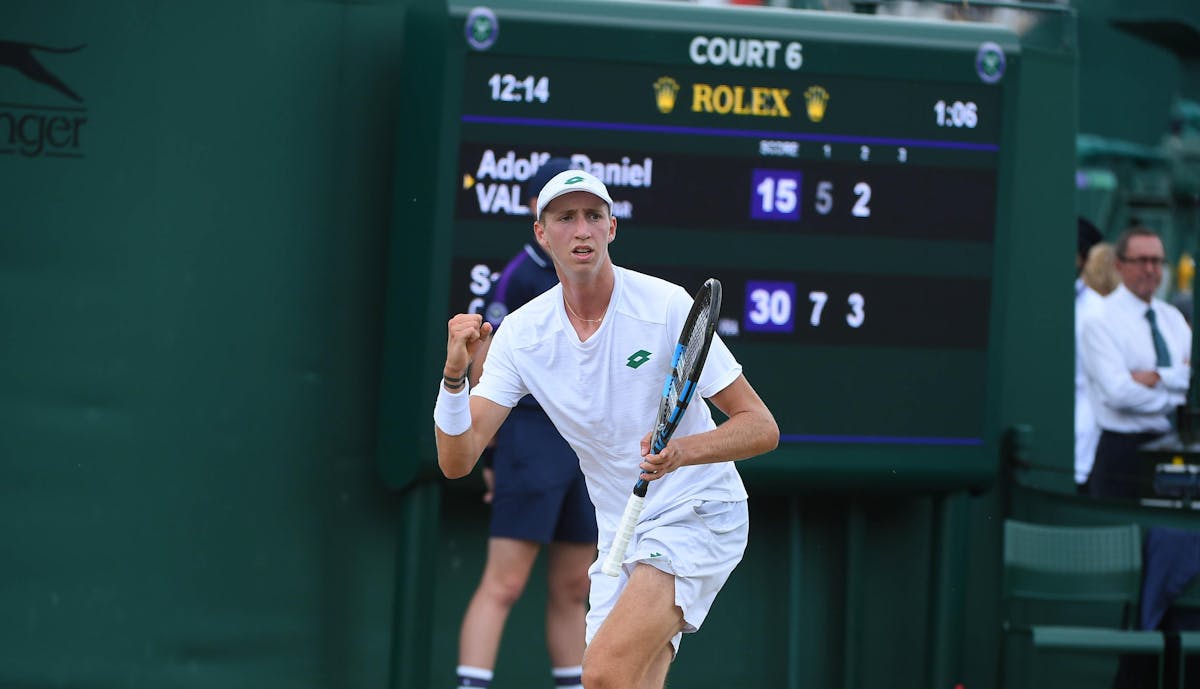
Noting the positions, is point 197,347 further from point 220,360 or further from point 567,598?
point 567,598

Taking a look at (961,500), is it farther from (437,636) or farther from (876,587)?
(437,636)

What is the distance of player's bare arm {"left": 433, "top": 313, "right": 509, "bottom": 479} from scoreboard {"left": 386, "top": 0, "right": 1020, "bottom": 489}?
1.79m

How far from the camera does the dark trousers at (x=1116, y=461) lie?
8250mm

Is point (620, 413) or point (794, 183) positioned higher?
point (794, 183)

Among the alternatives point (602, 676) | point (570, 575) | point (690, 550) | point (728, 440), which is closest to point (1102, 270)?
point (570, 575)

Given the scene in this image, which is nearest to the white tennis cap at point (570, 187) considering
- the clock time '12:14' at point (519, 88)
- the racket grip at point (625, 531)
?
the racket grip at point (625, 531)

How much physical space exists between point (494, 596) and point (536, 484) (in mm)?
447

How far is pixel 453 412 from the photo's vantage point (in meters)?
4.58

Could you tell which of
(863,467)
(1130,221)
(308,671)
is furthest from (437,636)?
(1130,221)

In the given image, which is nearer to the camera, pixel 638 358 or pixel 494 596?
pixel 638 358

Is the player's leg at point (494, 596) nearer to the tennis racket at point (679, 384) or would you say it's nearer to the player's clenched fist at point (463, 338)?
the tennis racket at point (679, 384)

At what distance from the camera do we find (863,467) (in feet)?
23.2

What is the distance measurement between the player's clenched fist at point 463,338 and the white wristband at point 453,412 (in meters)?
0.12

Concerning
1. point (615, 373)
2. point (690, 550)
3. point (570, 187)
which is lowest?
point (690, 550)
